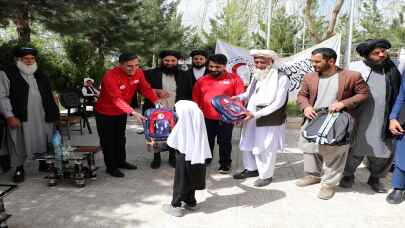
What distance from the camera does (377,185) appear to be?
13.8ft

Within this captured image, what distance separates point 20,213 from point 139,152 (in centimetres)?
271

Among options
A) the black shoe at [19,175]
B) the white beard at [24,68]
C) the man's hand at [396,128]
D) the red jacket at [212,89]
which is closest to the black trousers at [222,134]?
the red jacket at [212,89]

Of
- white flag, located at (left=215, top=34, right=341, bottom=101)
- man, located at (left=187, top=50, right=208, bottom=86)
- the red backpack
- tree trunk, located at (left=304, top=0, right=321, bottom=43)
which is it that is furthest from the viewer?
tree trunk, located at (left=304, top=0, right=321, bottom=43)

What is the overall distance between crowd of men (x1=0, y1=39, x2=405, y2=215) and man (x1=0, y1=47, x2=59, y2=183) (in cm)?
1

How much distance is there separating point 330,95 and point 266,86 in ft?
2.35

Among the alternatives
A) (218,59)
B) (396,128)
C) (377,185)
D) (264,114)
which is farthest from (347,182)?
(218,59)

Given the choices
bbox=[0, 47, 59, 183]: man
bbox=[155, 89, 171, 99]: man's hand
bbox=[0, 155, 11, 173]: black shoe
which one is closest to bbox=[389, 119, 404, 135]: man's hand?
bbox=[155, 89, 171, 99]: man's hand

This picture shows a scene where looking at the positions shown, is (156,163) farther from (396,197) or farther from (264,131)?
(396,197)

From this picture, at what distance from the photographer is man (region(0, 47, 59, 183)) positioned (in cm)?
423

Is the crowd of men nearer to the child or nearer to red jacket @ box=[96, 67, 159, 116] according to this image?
red jacket @ box=[96, 67, 159, 116]

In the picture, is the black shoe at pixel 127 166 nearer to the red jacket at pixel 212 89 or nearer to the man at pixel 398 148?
the red jacket at pixel 212 89

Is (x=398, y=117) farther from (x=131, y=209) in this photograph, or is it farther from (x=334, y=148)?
(x=131, y=209)

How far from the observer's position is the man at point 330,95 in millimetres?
3758

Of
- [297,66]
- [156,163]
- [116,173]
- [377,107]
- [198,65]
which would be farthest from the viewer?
[297,66]
